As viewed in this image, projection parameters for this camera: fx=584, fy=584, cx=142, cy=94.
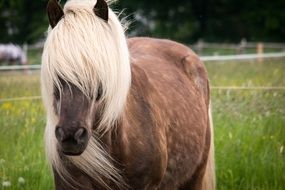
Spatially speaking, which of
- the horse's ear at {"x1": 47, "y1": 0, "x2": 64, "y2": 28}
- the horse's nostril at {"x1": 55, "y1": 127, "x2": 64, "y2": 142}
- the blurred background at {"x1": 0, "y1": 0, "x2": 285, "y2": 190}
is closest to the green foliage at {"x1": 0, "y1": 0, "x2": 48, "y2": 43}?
the blurred background at {"x1": 0, "y1": 0, "x2": 285, "y2": 190}

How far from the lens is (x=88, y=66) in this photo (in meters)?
3.34

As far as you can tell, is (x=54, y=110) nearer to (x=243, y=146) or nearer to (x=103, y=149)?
(x=103, y=149)

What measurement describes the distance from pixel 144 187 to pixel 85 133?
0.97 meters

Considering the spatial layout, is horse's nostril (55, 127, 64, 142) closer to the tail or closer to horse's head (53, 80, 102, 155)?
horse's head (53, 80, 102, 155)

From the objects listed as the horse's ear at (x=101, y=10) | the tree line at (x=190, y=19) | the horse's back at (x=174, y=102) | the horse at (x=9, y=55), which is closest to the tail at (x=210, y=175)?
the horse's back at (x=174, y=102)

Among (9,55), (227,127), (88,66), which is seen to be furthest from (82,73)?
(9,55)

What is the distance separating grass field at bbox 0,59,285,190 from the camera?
18.1 feet

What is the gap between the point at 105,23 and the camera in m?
3.56

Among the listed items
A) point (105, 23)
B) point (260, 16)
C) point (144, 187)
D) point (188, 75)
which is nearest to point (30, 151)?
point (188, 75)

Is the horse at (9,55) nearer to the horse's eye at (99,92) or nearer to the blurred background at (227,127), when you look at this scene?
the blurred background at (227,127)

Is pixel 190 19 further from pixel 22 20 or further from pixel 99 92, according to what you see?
pixel 99 92

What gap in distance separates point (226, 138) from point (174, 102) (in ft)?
6.32

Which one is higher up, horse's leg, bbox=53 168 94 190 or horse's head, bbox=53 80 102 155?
horse's head, bbox=53 80 102 155

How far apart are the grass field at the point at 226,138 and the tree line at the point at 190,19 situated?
1015 inches
